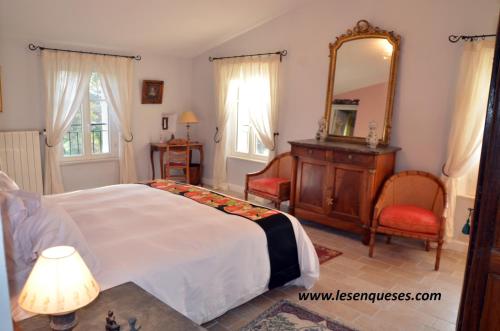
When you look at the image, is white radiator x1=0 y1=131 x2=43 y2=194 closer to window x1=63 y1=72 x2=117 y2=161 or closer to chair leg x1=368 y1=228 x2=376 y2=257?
window x1=63 y1=72 x2=117 y2=161

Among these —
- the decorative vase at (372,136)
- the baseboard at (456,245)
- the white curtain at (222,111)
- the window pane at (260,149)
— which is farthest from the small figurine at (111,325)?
the white curtain at (222,111)

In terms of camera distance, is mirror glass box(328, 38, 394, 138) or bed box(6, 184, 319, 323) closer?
bed box(6, 184, 319, 323)

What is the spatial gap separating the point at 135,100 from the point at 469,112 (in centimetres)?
437

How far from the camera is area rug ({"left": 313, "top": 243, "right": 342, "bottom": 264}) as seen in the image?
11.7ft

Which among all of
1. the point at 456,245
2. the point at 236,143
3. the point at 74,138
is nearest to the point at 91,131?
the point at 74,138

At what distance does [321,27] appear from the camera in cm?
459

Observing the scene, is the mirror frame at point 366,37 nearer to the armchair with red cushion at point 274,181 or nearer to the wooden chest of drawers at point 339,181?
the wooden chest of drawers at point 339,181

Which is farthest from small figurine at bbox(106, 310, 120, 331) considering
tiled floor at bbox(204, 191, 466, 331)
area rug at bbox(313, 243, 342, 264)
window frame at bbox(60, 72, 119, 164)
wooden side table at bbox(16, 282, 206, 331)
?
window frame at bbox(60, 72, 119, 164)

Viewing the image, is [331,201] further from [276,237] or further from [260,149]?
[260,149]

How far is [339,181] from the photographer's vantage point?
4051mm

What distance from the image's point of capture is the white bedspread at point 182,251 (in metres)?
2.02

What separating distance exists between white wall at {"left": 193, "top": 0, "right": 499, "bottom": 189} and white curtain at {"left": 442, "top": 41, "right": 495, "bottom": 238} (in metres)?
0.13

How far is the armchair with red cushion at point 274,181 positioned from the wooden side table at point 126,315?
316 cm

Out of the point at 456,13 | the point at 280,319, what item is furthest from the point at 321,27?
the point at 280,319
